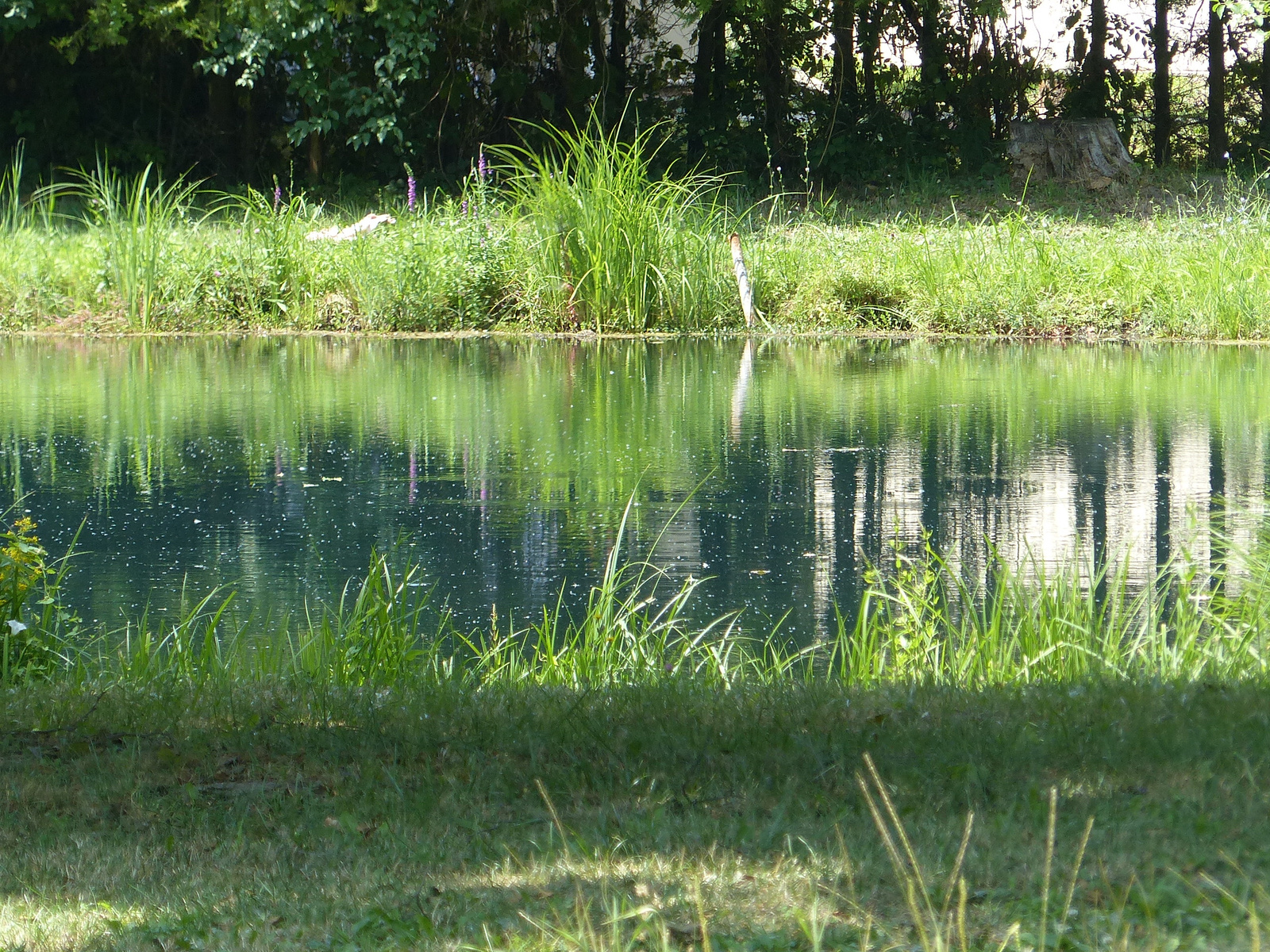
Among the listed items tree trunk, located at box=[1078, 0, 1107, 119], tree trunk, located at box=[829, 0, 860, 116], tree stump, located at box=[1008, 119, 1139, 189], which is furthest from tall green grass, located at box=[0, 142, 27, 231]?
tree trunk, located at box=[1078, 0, 1107, 119]

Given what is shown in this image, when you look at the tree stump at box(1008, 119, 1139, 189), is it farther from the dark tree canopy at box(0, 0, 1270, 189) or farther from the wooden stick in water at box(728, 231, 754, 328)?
the wooden stick in water at box(728, 231, 754, 328)

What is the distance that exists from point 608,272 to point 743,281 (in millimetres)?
1222

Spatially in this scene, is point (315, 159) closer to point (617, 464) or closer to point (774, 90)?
point (774, 90)

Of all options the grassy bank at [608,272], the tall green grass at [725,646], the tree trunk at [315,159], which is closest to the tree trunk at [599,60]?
the tree trunk at [315,159]

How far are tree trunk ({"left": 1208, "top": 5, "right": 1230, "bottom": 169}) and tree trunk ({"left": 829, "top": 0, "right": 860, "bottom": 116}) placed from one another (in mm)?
4761

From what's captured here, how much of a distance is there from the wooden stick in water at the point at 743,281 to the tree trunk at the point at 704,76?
728 cm

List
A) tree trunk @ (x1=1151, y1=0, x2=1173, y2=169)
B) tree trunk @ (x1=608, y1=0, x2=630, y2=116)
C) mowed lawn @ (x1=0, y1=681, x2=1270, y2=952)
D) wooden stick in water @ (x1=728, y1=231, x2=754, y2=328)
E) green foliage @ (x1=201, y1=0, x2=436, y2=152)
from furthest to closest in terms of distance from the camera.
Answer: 1. tree trunk @ (x1=1151, y1=0, x2=1173, y2=169)
2. tree trunk @ (x1=608, y1=0, x2=630, y2=116)
3. green foliage @ (x1=201, y1=0, x2=436, y2=152)
4. wooden stick in water @ (x1=728, y1=231, x2=754, y2=328)
5. mowed lawn @ (x1=0, y1=681, x2=1270, y2=952)

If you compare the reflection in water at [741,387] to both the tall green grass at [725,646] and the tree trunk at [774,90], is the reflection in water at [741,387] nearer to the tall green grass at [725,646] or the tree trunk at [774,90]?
the tall green grass at [725,646]

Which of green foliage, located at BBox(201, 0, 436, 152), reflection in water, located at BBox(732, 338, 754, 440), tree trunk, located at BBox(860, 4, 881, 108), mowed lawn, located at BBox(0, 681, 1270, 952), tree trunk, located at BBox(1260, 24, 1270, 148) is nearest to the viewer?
mowed lawn, located at BBox(0, 681, 1270, 952)

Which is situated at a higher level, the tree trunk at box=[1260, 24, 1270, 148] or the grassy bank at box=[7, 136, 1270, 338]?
the tree trunk at box=[1260, 24, 1270, 148]

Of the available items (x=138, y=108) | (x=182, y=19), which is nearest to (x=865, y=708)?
(x=182, y=19)

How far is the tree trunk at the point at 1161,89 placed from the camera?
73.4 ft

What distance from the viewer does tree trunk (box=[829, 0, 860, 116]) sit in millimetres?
21844

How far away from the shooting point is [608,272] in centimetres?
1448
